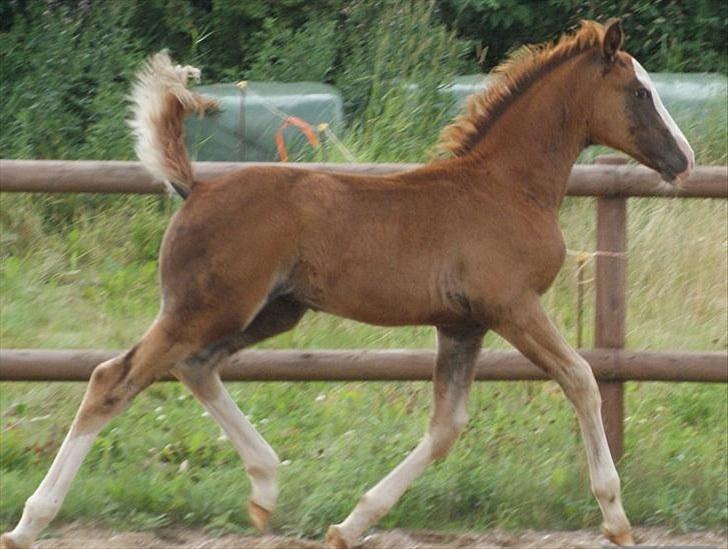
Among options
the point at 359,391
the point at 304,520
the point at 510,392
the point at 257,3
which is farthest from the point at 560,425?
the point at 257,3

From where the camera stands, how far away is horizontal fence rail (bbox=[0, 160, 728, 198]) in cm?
546

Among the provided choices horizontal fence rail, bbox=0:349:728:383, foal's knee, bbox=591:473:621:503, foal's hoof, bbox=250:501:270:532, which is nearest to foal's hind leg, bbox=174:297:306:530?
foal's hoof, bbox=250:501:270:532

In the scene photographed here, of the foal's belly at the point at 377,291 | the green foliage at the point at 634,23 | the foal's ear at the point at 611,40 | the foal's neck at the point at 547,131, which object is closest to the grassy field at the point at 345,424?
the foal's belly at the point at 377,291

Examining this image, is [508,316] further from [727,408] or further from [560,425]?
[727,408]

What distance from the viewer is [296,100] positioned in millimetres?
8992

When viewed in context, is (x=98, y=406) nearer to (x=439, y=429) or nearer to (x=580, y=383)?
(x=439, y=429)

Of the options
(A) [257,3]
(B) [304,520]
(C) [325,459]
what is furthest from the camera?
(A) [257,3]

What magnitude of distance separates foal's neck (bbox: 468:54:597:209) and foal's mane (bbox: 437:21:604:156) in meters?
0.03

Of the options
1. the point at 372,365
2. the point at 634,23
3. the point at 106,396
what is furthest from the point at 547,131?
the point at 634,23

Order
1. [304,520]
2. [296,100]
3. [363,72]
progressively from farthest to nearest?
[363,72] < [296,100] < [304,520]

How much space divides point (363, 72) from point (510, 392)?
403 cm

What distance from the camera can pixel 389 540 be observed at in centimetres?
525

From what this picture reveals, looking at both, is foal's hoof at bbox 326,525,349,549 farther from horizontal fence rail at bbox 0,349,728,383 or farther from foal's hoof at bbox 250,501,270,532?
horizontal fence rail at bbox 0,349,728,383

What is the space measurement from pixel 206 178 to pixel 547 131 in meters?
1.40
